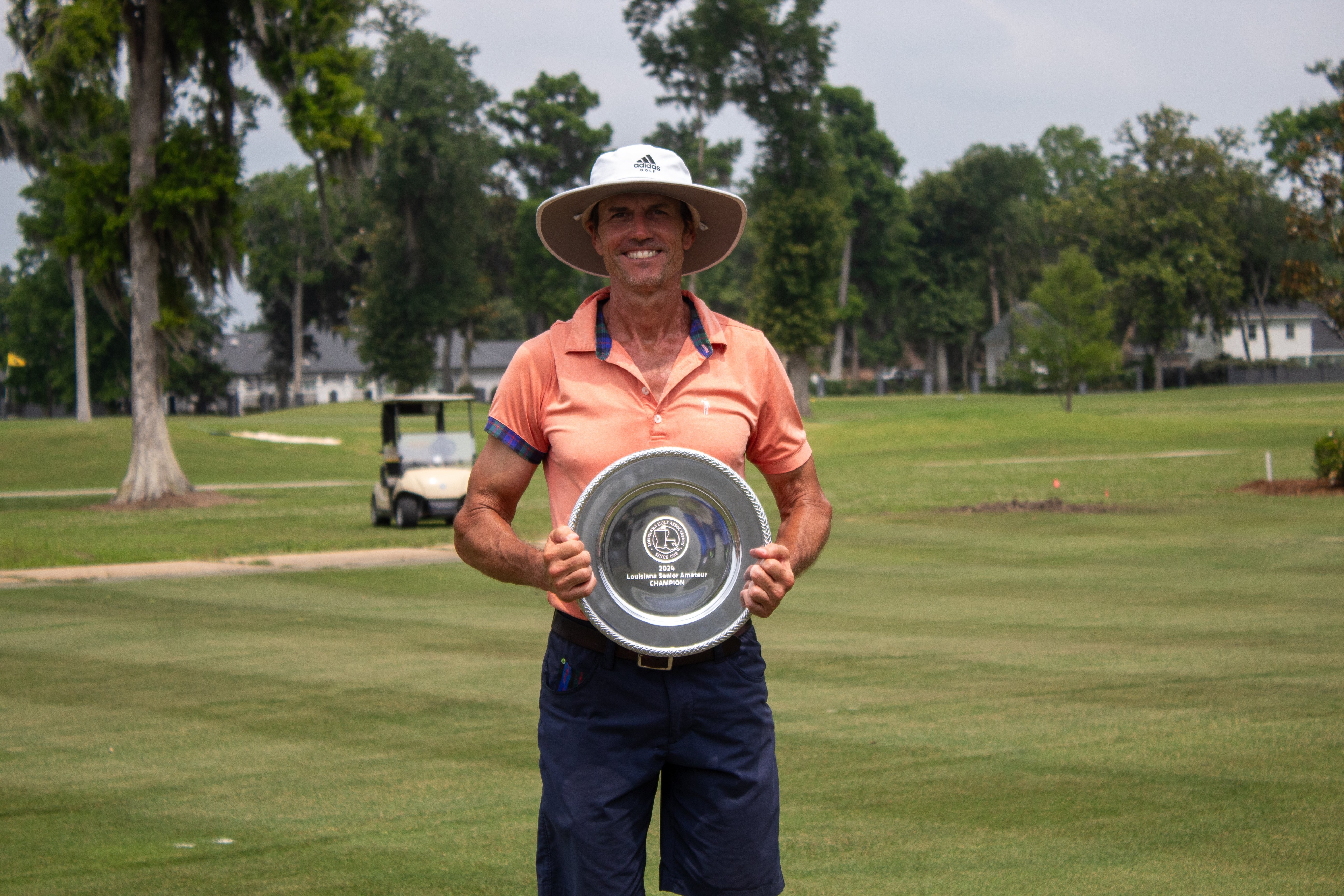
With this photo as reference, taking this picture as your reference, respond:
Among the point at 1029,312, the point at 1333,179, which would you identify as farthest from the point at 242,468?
the point at 1029,312

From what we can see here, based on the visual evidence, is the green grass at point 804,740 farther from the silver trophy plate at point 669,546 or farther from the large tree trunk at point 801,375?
the large tree trunk at point 801,375

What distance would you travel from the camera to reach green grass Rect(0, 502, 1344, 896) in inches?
193

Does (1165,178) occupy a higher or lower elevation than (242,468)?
higher

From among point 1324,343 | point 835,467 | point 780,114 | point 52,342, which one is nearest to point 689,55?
point 780,114

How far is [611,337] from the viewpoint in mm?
3193

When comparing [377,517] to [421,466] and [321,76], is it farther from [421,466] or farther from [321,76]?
[321,76]

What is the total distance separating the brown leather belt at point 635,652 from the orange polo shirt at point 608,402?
42 millimetres

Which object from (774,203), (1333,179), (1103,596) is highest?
(774,203)

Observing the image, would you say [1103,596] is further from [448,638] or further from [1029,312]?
[1029,312]

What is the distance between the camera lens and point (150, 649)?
32.8 feet

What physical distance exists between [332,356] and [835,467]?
93.0 m

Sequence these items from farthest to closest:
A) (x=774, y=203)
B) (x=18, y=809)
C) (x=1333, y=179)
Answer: (x=774, y=203)
(x=1333, y=179)
(x=18, y=809)

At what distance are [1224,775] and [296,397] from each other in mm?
93080

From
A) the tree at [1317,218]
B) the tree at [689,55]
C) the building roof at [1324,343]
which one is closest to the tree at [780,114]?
the tree at [689,55]
